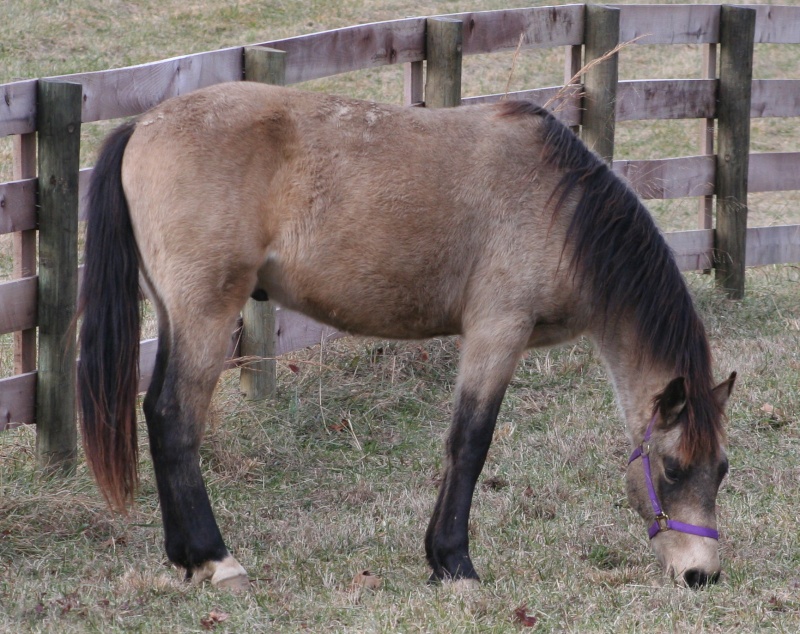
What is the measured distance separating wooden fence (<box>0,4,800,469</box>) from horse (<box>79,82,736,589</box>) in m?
0.69

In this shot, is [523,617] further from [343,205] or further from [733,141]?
[733,141]

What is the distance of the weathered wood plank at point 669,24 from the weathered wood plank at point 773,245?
162cm

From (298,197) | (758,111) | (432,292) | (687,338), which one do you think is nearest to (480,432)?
(432,292)

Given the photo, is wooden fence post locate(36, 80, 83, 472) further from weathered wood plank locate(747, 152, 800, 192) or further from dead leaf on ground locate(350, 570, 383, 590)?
weathered wood plank locate(747, 152, 800, 192)

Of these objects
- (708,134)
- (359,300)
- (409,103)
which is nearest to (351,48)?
(409,103)

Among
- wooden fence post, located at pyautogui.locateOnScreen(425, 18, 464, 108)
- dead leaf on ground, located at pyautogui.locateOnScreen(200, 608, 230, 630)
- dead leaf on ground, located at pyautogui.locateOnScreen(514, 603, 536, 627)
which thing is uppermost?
wooden fence post, located at pyautogui.locateOnScreen(425, 18, 464, 108)

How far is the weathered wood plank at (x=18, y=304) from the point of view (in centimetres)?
431

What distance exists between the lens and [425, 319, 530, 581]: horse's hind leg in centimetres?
387

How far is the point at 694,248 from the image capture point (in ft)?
25.6

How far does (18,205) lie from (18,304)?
0.43m

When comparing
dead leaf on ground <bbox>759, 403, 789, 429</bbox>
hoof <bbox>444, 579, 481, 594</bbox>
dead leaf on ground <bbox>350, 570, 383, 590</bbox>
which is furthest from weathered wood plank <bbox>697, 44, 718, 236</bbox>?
dead leaf on ground <bbox>350, 570, 383, 590</bbox>

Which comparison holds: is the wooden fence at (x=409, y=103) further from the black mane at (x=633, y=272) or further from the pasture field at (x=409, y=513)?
the black mane at (x=633, y=272)

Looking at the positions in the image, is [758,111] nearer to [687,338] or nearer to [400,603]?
[687,338]

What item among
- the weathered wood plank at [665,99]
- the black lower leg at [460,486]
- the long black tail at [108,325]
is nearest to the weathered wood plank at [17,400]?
the long black tail at [108,325]
